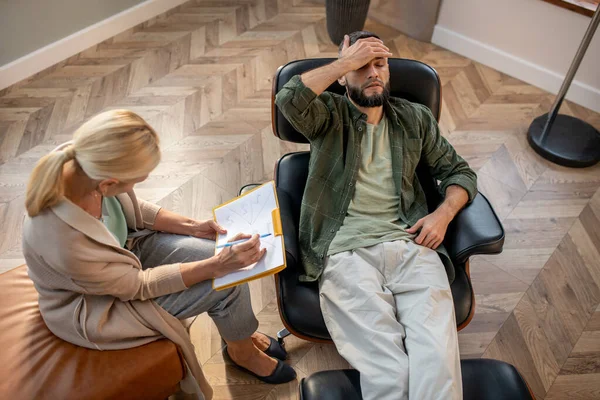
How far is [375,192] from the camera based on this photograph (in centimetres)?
196

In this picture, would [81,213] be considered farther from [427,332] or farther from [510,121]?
[510,121]

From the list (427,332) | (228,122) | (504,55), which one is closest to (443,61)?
(504,55)

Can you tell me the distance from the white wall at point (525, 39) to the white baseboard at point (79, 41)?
1.88 metres

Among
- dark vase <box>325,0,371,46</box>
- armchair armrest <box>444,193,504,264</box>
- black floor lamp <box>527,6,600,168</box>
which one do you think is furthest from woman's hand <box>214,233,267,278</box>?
dark vase <box>325,0,371,46</box>

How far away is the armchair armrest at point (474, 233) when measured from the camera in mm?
1739

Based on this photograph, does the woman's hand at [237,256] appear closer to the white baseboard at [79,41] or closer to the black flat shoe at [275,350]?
the black flat shoe at [275,350]

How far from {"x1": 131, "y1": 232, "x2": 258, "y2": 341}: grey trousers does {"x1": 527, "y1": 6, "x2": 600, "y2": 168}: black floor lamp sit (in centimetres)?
192

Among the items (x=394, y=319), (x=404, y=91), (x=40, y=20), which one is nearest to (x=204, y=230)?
(x=394, y=319)

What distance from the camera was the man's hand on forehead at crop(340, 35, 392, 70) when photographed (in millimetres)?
1865

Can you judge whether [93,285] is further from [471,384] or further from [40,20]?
[40,20]

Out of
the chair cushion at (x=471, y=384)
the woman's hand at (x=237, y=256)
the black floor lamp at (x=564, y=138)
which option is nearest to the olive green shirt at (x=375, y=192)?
the woman's hand at (x=237, y=256)

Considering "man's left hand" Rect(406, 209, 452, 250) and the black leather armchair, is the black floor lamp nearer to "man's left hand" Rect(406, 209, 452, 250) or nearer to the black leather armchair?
the black leather armchair

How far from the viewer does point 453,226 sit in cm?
188

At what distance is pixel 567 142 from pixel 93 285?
8.31 ft
